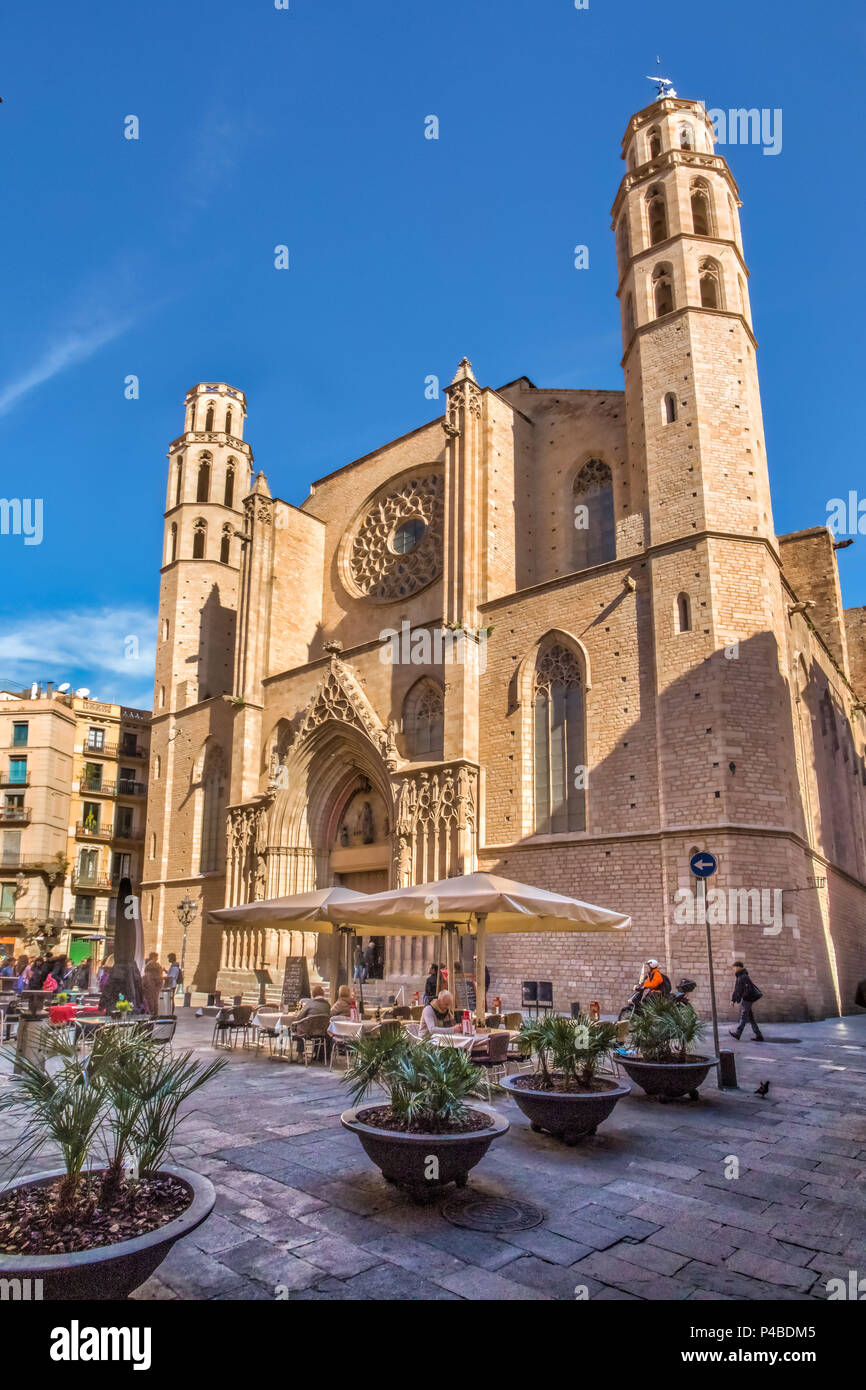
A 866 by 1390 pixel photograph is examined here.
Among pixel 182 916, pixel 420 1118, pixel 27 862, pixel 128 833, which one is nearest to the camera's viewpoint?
pixel 420 1118

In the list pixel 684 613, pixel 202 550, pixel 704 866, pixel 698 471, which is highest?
pixel 202 550

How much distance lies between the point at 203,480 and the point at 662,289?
1950cm

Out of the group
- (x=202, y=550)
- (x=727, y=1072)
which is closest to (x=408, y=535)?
(x=202, y=550)

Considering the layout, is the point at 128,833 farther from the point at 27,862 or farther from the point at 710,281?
the point at 710,281

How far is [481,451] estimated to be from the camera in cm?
2203

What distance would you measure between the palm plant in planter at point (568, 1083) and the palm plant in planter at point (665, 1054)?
1380 mm

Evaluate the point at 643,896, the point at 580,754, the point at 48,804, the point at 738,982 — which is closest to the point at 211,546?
the point at 48,804

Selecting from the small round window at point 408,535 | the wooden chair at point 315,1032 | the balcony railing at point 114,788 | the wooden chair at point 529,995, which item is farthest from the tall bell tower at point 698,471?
the balcony railing at point 114,788

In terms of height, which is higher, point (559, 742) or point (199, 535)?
point (199, 535)

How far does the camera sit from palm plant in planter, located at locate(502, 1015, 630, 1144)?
21.3 ft

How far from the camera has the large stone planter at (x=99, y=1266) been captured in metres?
3.09

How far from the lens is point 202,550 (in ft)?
107
